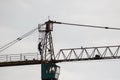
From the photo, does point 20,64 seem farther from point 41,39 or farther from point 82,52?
point 82,52

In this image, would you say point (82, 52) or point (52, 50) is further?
point (52, 50)

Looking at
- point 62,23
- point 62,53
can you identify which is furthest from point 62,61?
point 62,23

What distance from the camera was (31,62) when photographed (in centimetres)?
10225

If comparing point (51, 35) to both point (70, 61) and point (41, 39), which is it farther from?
point (70, 61)

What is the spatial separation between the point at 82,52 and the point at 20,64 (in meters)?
14.8

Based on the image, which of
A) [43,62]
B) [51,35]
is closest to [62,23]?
[51,35]

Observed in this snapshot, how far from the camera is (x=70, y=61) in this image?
100125 mm

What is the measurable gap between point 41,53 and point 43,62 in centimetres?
248

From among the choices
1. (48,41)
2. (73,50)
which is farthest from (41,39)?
(73,50)

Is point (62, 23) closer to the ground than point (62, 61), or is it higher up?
higher up

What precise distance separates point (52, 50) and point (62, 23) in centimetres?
681

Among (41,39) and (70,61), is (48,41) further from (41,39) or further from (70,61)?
(70,61)

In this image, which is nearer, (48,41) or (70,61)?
(70,61)

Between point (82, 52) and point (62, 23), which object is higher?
point (62, 23)
